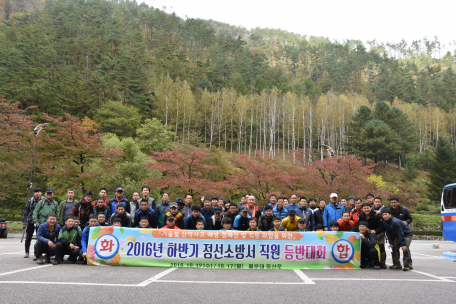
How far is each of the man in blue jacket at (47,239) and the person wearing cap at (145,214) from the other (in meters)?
1.79

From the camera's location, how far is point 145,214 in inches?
307

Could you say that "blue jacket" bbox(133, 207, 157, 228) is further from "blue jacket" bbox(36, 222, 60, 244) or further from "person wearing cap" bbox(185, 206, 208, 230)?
"blue jacket" bbox(36, 222, 60, 244)

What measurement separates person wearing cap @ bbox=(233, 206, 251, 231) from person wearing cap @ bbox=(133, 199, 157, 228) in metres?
2.11

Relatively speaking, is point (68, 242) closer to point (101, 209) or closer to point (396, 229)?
point (101, 209)

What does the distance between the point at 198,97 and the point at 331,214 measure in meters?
43.0

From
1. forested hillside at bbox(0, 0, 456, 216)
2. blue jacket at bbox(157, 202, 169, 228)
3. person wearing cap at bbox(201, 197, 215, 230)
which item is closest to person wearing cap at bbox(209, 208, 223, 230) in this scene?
person wearing cap at bbox(201, 197, 215, 230)

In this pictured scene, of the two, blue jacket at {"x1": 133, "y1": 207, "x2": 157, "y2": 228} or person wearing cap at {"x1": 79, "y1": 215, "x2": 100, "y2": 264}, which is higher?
blue jacket at {"x1": 133, "y1": 207, "x2": 157, "y2": 228}

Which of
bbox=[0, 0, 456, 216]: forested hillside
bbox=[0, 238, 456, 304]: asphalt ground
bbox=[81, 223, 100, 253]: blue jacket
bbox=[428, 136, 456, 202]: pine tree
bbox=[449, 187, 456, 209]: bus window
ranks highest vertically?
bbox=[0, 0, 456, 216]: forested hillside

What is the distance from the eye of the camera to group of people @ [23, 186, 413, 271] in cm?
695

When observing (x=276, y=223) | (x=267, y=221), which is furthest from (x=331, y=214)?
(x=276, y=223)

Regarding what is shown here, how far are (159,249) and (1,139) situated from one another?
50.6 ft

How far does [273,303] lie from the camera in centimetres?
411

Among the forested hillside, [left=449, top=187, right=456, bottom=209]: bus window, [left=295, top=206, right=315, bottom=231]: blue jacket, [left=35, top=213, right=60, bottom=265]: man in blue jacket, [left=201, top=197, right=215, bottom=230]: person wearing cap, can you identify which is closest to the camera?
[left=35, top=213, right=60, bottom=265]: man in blue jacket

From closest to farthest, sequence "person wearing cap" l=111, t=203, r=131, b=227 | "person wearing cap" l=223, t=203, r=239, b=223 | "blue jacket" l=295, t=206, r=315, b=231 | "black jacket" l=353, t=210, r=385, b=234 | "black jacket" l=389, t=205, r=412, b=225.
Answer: "black jacket" l=353, t=210, r=385, b=234 < "black jacket" l=389, t=205, r=412, b=225 < "person wearing cap" l=111, t=203, r=131, b=227 < "person wearing cap" l=223, t=203, r=239, b=223 < "blue jacket" l=295, t=206, r=315, b=231
